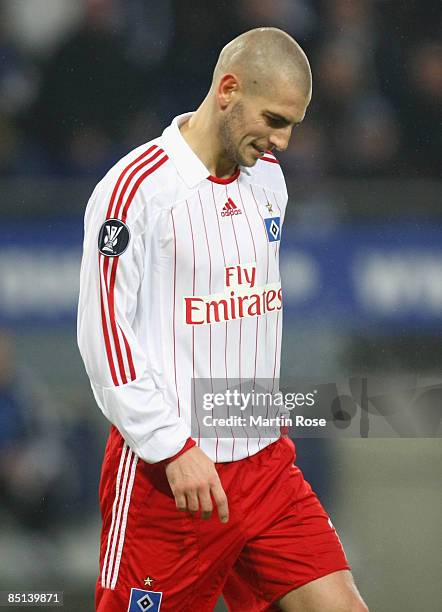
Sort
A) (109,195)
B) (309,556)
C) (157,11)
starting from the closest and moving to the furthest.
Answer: (109,195)
(309,556)
(157,11)

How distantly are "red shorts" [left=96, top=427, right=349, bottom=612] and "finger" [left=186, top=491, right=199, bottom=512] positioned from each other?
177 millimetres

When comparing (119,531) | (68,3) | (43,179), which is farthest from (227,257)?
(68,3)

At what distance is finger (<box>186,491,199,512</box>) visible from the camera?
6.29 ft

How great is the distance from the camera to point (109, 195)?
6.57 feet

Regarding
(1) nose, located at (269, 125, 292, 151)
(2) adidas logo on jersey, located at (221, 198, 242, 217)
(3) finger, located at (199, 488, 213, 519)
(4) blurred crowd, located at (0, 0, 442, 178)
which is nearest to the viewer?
(3) finger, located at (199, 488, 213, 519)

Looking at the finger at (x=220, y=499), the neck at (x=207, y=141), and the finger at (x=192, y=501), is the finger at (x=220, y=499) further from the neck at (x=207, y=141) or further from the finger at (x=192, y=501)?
the neck at (x=207, y=141)

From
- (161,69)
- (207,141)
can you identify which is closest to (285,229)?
(161,69)

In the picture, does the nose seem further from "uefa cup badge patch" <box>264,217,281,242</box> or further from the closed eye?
"uefa cup badge patch" <box>264,217,281,242</box>

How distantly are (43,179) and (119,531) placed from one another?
132 cm

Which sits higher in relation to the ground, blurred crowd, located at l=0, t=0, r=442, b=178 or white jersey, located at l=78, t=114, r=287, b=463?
blurred crowd, located at l=0, t=0, r=442, b=178

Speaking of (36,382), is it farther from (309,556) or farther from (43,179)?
(309,556)

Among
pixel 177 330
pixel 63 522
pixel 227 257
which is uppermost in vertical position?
pixel 227 257

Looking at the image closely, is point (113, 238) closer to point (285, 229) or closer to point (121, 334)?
point (121, 334)

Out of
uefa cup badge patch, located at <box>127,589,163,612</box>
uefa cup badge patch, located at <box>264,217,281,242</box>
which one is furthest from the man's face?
uefa cup badge patch, located at <box>127,589,163,612</box>
